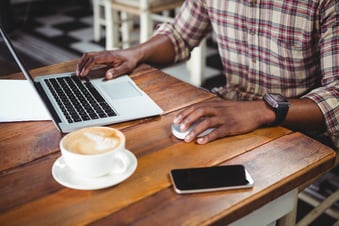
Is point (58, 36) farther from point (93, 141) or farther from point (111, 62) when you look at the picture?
point (93, 141)

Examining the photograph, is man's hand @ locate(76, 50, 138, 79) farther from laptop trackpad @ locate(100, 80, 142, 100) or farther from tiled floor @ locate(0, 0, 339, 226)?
tiled floor @ locate(0, 0, 339, 226)

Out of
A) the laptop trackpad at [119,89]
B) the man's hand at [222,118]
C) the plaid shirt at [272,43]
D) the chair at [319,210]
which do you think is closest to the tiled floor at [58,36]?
the plaid shirt at [272,43]

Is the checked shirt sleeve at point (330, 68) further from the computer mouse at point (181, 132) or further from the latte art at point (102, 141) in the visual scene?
the latte art at point (102, 141)

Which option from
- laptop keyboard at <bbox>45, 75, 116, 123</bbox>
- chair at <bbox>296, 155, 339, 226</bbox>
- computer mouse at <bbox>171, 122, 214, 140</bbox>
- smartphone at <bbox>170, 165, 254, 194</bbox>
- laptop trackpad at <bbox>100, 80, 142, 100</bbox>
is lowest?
chair at <bbox>296, 155, 339, 226</bbox>

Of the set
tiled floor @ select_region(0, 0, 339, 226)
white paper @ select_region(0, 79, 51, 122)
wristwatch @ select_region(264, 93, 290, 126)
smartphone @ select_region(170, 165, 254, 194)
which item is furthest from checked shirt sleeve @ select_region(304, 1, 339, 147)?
tiled floor @ select_region(0, 0, 339, 226)

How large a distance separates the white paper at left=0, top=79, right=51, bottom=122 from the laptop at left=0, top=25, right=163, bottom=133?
3 cm

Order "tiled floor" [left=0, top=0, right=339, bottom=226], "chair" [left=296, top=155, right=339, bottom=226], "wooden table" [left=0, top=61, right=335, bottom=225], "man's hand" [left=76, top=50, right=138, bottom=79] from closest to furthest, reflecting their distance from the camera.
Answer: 1. "wooden table" [left=0, top=61, right=335, bottom=225]
2. "man's hand" [left=76, top=50, right=138, bottom=79]
3. "chair" [left=296, top=155, right=339, bottom=226]
4. "tiled floor" [left=0, top=0, right=339, bottom=226]

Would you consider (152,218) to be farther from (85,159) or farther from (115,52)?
(115,52)

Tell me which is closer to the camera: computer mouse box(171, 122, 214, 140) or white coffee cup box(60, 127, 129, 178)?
white coffee cup box(60, 127, 129, 178)

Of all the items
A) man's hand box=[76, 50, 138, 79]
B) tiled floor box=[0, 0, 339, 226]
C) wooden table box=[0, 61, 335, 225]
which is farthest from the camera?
tiled floor box=[0, 0, 339, 226]

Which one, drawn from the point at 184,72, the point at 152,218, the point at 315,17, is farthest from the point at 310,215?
the point at 184,72

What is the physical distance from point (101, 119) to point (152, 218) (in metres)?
0.36

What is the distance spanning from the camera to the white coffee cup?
2.50 ft

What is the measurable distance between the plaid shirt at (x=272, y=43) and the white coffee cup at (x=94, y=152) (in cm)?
57
